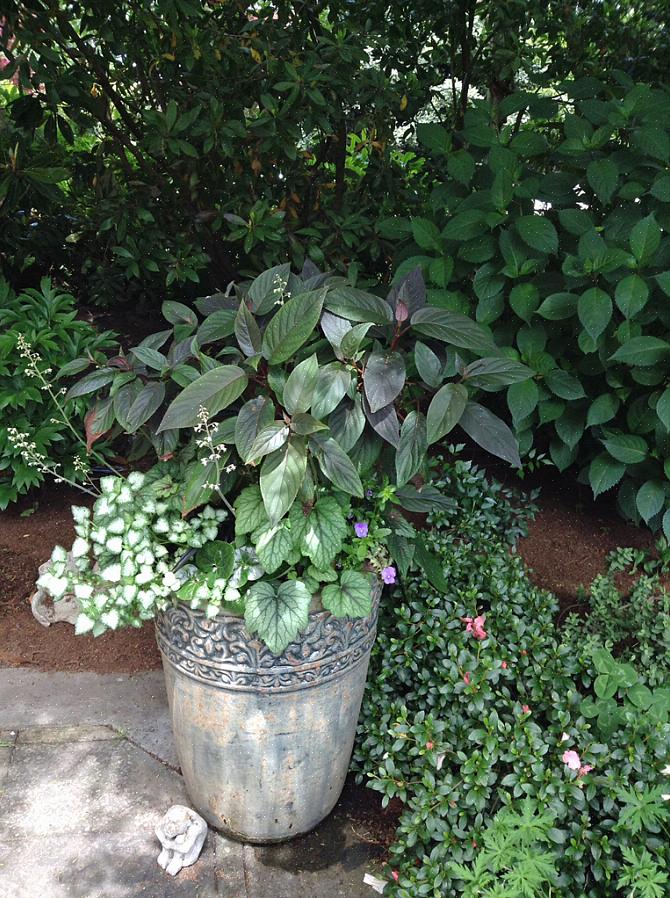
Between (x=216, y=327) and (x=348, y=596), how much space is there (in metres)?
0.72

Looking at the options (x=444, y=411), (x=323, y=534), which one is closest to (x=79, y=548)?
(x=323, y=534)

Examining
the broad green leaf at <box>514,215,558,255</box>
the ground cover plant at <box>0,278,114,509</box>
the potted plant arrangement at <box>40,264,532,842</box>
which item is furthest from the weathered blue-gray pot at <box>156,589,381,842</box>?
the broad green leaf at <box>514,215,558,255</box>

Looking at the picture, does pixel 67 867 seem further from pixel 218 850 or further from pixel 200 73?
pixel 200 73

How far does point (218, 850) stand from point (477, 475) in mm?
1493

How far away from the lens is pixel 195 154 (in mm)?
3162

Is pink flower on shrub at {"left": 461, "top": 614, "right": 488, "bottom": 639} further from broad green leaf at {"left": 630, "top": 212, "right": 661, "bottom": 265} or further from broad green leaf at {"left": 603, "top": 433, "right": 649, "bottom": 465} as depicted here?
broad green leaf at {"left": 630, "top": 212, "right": 661, "bottom": 265}

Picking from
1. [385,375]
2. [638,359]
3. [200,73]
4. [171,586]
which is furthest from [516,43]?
[171,586]

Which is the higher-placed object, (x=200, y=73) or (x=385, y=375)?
(x=200, y=73)

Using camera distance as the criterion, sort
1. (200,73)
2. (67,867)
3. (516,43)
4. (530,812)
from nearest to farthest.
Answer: (530,812) → (67,867) → (200,73) → (516,43)

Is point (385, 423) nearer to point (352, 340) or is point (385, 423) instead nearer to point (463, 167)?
point (352, 340)

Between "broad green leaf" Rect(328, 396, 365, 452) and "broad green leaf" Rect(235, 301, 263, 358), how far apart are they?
23 cm

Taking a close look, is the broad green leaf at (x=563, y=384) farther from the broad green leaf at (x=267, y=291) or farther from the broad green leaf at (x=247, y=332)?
the broad green leaf at (x=247, y=332)

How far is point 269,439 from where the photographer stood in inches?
66.1

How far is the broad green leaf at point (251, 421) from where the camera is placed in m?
1.71
